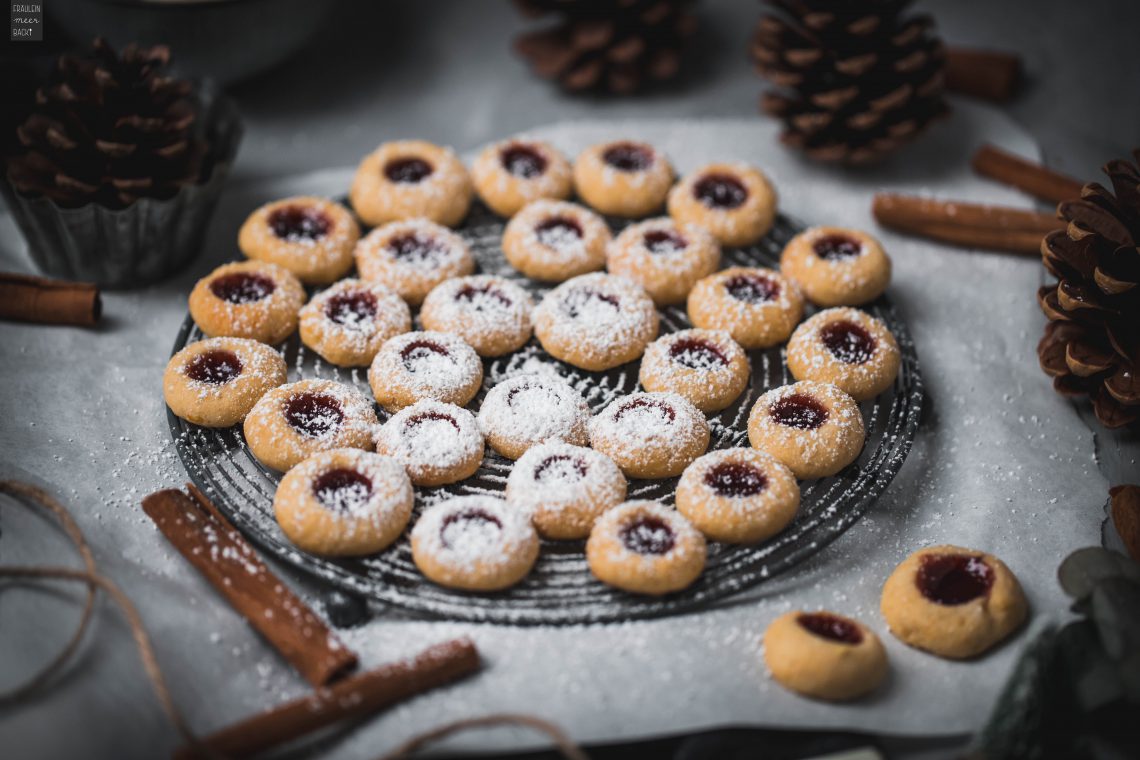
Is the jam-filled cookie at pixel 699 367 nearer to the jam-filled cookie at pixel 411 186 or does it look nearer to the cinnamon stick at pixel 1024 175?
the jam-filled cookie at pixel 411 186

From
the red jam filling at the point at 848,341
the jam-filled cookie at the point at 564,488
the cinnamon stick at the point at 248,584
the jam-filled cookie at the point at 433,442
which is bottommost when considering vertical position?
the cinnamon stick at the point at 248,584

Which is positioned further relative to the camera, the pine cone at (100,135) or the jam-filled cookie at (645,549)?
the pine cone at (100,135)

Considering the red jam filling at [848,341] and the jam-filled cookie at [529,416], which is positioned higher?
the red jam filling at [848,341]

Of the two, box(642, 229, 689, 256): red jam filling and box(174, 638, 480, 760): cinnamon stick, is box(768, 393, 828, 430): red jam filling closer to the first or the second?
box(642, 229, 689, 256): red jam filling

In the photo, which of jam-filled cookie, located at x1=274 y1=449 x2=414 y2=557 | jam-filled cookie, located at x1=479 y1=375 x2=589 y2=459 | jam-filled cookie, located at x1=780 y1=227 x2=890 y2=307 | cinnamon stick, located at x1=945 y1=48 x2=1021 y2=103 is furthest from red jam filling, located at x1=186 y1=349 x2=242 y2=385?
cinnamon stick, located at x1=945 y1=48 x2=1021 y2=103

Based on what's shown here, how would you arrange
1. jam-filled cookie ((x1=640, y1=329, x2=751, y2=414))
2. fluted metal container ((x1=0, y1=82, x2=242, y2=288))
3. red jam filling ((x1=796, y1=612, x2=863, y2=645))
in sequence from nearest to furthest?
A: red jam filling ((x1=796, y1=612, x2=863, y2=645))
jam-filled cookie ((x1=640, y1=329, x2=751, y2=414))
fluted metal container ((x1=0, y1=82, x2=242, y2=288))

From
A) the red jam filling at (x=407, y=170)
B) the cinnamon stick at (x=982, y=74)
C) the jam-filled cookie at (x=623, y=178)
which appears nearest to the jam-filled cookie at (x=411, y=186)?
the red jam filling at (x=407, y=170)

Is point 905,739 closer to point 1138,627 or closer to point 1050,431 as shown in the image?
point 1138,627
